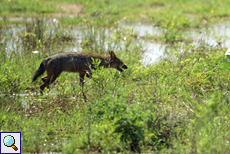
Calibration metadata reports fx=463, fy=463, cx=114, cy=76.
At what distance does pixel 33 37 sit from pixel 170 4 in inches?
399

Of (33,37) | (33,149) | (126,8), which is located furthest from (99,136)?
(126,8)

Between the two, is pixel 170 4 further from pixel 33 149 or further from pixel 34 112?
pixel 33 149

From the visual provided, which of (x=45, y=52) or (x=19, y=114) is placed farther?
(x=45, y=52)

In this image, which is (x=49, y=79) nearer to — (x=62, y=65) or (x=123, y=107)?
(x=62, y=65)

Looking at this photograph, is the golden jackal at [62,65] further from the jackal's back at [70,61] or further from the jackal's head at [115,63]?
the jackal's head at [115,63]

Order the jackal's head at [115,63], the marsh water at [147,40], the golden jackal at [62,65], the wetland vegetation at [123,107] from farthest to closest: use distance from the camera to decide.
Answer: the marsh water at [147,40], the jackal's head at [115,63], the golden jackal at [62,65], the wetland vegetation at [123,107]

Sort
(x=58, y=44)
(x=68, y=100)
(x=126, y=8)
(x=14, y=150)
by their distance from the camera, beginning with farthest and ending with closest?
(x=126, y=8)
(x=58, y=44)
(x=68, y=100)
(x=14, y=150)

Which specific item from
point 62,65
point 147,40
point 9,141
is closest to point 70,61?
point 62,65

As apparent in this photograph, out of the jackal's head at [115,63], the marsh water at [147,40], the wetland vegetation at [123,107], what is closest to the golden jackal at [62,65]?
the jackal's head at [115,63]

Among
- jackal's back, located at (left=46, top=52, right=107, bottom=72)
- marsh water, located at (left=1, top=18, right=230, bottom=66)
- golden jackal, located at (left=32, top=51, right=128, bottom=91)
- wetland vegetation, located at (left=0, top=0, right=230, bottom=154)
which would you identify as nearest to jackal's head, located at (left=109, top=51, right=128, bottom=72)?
golden jackal, located at (left=32, top=51, right=128, bottom=91)

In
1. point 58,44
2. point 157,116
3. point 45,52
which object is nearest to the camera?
point 157,116

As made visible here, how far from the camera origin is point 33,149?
17.5 feet

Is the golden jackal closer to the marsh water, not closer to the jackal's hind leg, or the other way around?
the jackal's hind leg

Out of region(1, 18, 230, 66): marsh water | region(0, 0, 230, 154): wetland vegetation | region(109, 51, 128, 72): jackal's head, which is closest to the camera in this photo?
region(0, 0, 230, 154): wetland vegetation
